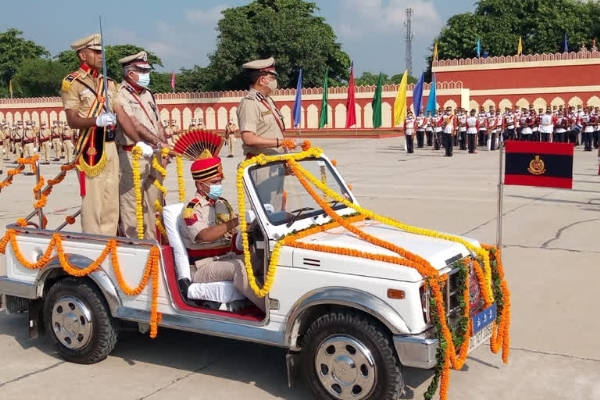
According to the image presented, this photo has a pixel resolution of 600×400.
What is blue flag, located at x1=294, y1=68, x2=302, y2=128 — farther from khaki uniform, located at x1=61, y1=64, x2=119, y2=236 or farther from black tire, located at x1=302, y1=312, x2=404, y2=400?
black tire, located at x1=302, y1=312, x2=404, y2=400

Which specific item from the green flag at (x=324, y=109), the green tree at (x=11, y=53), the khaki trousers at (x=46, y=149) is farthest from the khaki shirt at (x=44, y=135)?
the green tree at (x=11, y=53)

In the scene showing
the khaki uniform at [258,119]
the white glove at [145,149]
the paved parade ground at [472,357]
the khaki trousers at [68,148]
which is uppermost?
the khaki uniform at [258,119]

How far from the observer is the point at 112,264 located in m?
5.47

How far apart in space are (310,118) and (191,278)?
3653 cm

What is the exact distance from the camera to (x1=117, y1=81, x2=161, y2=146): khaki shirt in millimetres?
6594


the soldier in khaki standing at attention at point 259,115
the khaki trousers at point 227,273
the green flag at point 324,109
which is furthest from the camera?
the green flag at point 324,109

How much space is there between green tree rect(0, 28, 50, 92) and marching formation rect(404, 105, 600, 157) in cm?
5166

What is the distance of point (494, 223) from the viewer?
11.0m

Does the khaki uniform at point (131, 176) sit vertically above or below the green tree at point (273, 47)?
below

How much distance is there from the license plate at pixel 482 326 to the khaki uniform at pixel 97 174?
3242 millimetres

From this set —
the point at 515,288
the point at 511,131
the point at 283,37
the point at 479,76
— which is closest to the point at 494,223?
the point at 515,288

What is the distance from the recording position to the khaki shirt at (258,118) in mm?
6484

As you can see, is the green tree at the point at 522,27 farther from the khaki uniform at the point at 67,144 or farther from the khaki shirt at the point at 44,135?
the khaki shirt at the point at 44,135

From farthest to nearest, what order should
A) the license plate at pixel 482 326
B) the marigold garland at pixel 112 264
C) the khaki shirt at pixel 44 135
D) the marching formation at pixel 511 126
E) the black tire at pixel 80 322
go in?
the khaki shirt at pixel 44 135 → the marching formation at pixel 511 126 → the black tire at pixel 80 322 → the marigold garland at pixel 112 264 → the license plate at pixel 482 326
